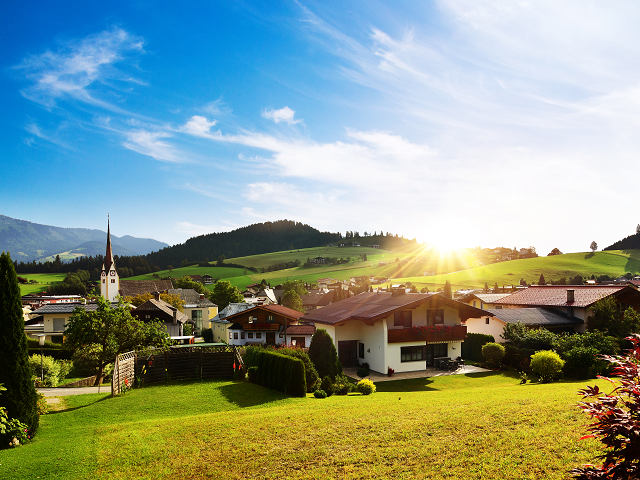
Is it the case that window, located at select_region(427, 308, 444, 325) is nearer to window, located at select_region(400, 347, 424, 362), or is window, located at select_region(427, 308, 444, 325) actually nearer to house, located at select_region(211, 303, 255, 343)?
window, located at select_region(400, 347, 424, 362)

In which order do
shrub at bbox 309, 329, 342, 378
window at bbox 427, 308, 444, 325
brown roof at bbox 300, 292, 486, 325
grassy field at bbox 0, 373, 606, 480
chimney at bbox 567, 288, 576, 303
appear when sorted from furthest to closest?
chimney at bbox 567, 288, 576, 303
window at bbox 427, 308, 444, 325
brown roof at bbox 300, 292, 486, 325
shrub at bbox 309, 329, 342, 378
grassy field at bbox 0, 373, 606, 480

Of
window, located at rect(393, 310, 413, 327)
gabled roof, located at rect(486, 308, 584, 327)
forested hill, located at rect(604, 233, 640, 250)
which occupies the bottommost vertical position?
gabled roof, located at rect(486, 308, 584, 327)

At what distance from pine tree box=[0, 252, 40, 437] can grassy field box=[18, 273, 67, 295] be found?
134 meters

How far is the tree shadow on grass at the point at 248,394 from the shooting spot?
1794 cm

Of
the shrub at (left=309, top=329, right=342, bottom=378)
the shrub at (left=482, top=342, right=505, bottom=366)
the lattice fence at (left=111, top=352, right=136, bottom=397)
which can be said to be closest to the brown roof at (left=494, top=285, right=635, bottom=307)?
the shrub at (left=482, top=342, right=505, bottom=366)

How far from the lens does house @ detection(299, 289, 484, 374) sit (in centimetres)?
3162

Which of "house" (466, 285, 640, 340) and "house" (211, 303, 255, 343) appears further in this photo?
"house" (211, 303, 255, 343)

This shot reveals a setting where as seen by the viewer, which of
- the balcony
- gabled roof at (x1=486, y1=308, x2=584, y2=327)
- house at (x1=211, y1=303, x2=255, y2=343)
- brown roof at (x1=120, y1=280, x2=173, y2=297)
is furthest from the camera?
brown roof at (x1=120, y1=280, x2=173, y2=297)

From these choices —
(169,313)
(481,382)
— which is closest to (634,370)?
(481,382)

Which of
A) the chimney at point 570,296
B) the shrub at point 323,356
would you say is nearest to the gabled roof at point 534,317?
the chimney at point 570,296

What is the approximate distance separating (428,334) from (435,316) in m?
2.57

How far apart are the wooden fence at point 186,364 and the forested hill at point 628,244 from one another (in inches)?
6448

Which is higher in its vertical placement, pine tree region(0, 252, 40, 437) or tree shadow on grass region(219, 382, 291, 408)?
pine tree region(0, 252, 40, 437)

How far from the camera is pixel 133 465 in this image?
9789 millimetres
